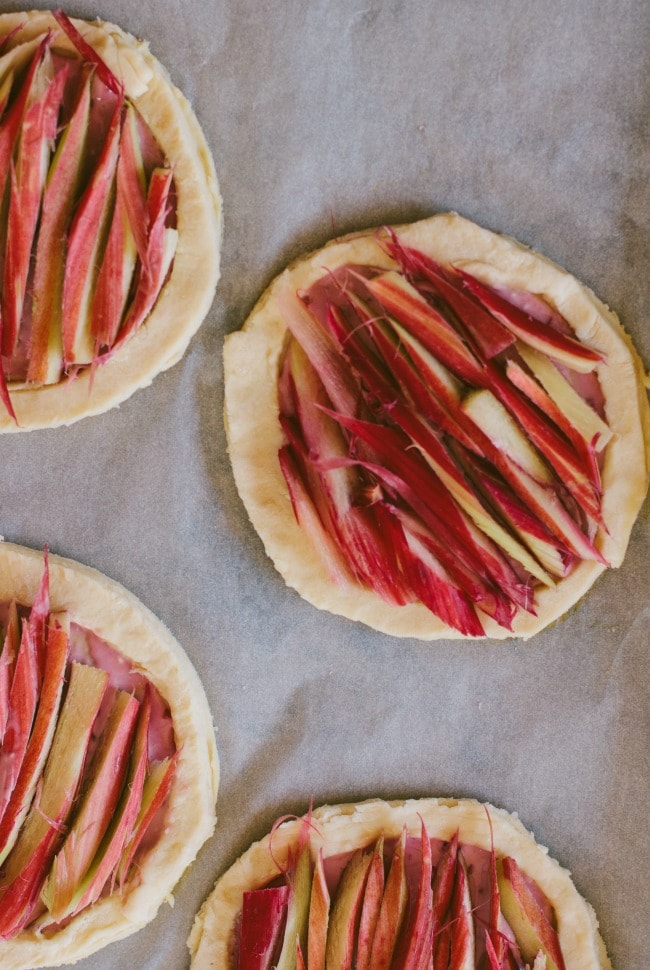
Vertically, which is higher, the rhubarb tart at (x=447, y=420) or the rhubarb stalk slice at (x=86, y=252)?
the rhubarb stalk slice at (x=86, y=252)

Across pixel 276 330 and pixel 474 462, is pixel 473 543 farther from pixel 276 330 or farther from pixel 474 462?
pixel 276 330

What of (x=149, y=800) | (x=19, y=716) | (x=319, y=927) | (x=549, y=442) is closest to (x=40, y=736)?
(x=19, y=716)

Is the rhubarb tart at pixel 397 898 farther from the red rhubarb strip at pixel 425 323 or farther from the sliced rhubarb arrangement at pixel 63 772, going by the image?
the red rhubarb strip at pixel 425 323

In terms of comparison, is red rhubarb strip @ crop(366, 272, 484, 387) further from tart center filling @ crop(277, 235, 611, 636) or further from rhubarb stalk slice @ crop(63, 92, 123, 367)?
rhubarb stalk slice @ crop(63, 92, 123, 367)

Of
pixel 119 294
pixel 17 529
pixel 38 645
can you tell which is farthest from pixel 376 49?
pixel 38 645

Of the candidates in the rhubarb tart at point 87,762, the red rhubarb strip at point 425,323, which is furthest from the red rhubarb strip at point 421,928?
the red rhubarb strip at point 425,323

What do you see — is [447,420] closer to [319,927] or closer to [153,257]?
[153,257]
